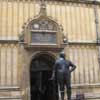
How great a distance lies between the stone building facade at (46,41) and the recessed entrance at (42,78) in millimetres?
48

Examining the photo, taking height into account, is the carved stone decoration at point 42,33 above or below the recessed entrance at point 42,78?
above

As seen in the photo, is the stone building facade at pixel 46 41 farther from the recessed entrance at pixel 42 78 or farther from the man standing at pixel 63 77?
the man standing at pixel 63 77

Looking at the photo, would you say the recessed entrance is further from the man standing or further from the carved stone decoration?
the man standing

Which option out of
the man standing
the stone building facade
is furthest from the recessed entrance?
the man standing

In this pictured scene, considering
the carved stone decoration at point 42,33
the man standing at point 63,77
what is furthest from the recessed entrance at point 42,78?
the man standing at point 63,77

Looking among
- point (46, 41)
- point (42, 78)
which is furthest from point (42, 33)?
point (42, 78)

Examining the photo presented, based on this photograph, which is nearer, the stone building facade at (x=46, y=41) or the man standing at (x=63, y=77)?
the man standing at (x=63, y=77)

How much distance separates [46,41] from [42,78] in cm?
259

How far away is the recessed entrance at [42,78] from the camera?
527 inches

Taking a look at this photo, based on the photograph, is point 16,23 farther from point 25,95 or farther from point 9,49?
point 25,95

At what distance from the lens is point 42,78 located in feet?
49.3

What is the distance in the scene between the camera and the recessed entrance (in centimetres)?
1338

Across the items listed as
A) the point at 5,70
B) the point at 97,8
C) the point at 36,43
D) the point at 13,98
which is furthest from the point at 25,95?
the point at 97,8

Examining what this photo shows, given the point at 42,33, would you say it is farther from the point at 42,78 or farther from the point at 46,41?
the point at 42,78
